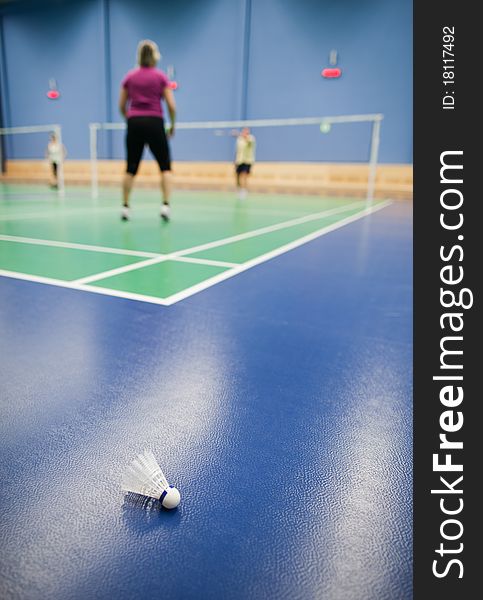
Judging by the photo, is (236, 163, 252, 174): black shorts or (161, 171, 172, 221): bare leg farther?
(236, 163, 252, 174): black shorts

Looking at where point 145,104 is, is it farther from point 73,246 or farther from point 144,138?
point 73,246

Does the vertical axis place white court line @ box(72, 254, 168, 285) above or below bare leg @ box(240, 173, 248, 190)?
below

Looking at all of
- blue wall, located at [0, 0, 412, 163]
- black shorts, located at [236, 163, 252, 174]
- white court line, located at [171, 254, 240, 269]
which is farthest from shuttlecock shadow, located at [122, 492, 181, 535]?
blue wall, located at [0, 0, 412, 163]

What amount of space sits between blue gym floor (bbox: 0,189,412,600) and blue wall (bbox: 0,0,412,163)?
11.1 meters

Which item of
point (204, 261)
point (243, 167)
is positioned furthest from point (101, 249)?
point (243, 167)

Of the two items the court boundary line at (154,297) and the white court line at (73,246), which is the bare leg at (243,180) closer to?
the white court line at (73,246)

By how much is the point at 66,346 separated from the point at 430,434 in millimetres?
1392

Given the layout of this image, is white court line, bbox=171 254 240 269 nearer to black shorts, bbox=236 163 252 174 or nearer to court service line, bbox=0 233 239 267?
court service line, bbox=0 233 239 267

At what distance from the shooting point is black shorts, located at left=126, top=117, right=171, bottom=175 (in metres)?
4.70

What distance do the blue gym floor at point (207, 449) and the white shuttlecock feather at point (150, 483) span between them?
2 centimetres

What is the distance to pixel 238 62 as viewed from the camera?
12.9 m

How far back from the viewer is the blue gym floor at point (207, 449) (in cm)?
76

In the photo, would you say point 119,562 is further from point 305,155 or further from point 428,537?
point 305,155

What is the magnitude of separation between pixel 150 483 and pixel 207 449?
0.69 feet
